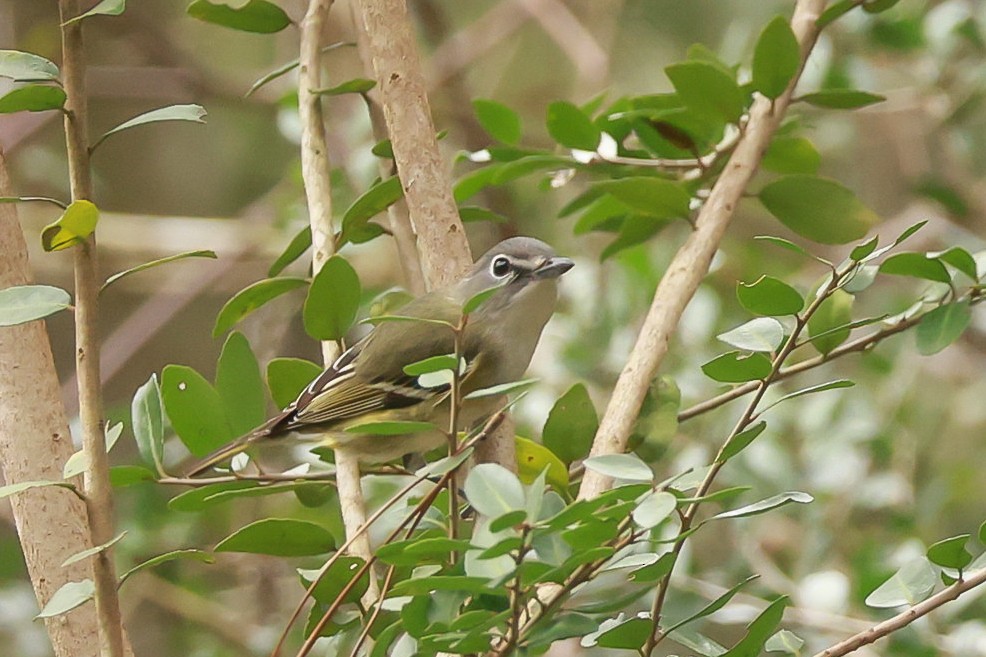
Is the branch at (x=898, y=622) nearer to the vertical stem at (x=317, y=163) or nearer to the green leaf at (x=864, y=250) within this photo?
the green leaf at (x=864, y=250)

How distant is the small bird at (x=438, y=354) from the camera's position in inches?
73.7

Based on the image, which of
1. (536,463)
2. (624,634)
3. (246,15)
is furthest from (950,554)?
(246,15)

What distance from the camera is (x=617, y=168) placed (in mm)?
1791

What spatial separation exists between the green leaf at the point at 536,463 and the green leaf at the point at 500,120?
0.63 metres

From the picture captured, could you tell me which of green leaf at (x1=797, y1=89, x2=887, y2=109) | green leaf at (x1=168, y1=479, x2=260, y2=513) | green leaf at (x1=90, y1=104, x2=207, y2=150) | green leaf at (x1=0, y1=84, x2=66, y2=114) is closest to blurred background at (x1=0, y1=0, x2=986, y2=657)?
green leaf at (x1=797, y1=89, x2=887, y2=109)

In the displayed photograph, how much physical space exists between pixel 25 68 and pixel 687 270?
2.69 ft

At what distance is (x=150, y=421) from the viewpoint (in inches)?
50.9

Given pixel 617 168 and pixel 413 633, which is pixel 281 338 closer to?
pixel 617 168

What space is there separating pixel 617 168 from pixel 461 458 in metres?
0.86

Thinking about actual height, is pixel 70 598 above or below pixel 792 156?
below

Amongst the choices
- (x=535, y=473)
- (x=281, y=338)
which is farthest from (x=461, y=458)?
(x=281, y=338)

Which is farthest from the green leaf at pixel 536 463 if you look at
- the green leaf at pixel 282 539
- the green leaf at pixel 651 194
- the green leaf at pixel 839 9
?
the green leaf at pixel 839 9

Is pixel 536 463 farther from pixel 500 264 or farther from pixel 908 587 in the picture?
pixel 500 264

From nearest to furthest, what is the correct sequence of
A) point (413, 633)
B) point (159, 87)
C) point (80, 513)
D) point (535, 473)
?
1. point (413, 633)
2. point (80, 513)
3. point (535, 473)
4. point (159, 87)
